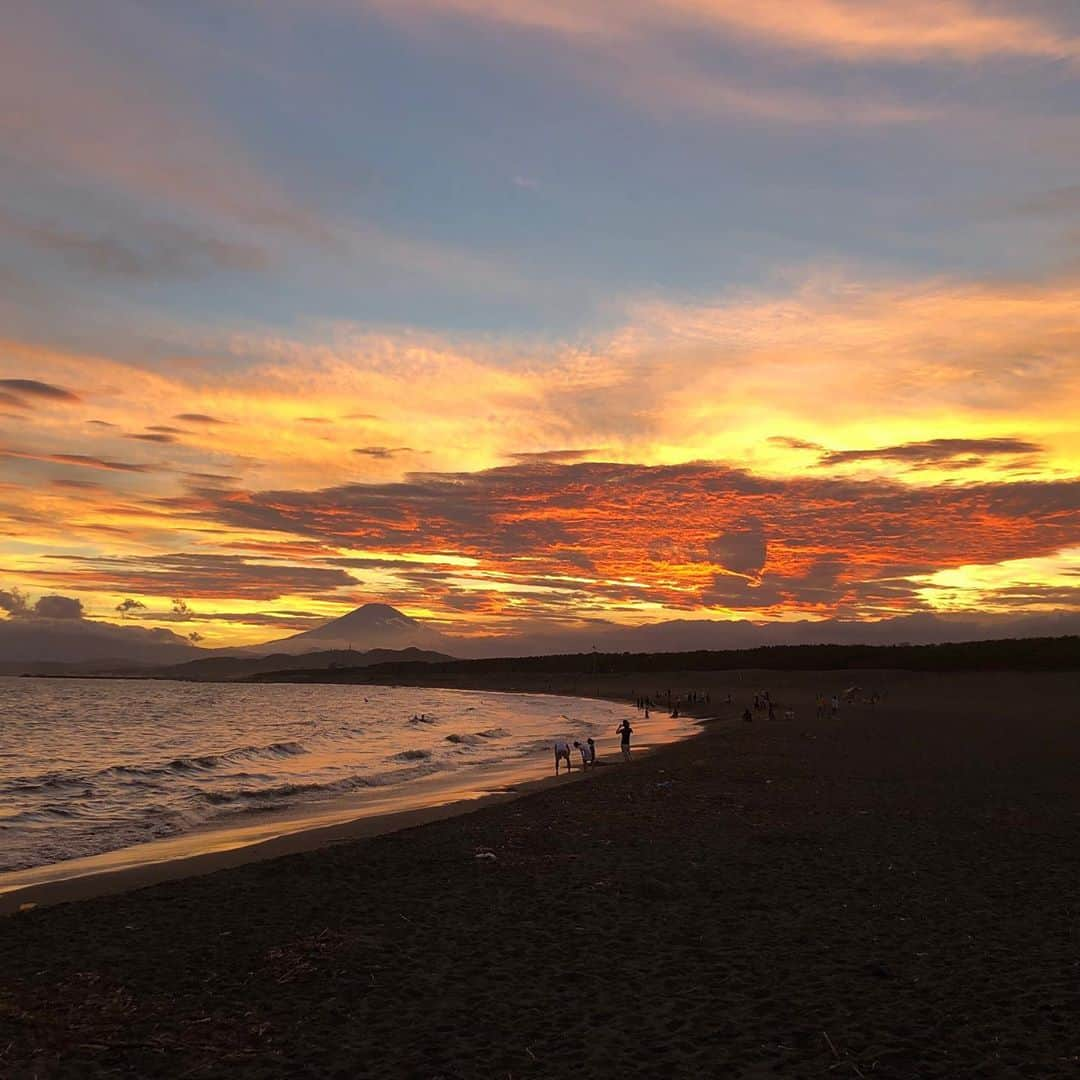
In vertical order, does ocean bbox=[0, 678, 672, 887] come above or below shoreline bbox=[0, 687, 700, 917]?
below

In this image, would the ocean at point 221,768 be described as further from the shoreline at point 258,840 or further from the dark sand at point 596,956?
the dark sand at point 596,956

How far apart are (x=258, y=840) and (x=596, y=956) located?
14.0 metres

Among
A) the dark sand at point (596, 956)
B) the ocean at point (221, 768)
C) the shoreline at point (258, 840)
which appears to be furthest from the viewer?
the ocean at point (221, 768)

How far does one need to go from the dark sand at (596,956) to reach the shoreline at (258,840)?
1.64 meters

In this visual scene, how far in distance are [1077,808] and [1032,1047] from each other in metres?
17.2

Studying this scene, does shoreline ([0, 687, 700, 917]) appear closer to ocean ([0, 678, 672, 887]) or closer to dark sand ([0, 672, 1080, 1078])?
ocean ([0, 678, 672, 887])

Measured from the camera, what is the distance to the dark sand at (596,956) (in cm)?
887

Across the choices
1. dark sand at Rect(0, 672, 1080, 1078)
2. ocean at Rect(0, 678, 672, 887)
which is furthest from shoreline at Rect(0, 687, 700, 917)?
dark sand at Rect(0, 672, 1080, 1078)

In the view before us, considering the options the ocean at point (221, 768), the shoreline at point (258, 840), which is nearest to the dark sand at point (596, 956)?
the shoreline at point (258, 840)

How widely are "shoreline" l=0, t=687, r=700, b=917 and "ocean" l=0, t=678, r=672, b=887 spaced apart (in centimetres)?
38

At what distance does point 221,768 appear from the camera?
4331 cm

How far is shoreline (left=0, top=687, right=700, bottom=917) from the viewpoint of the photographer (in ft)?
58.7

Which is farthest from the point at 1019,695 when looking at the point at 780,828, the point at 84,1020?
the point at 84,1020

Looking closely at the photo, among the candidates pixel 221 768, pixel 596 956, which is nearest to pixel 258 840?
pixel 596 956
